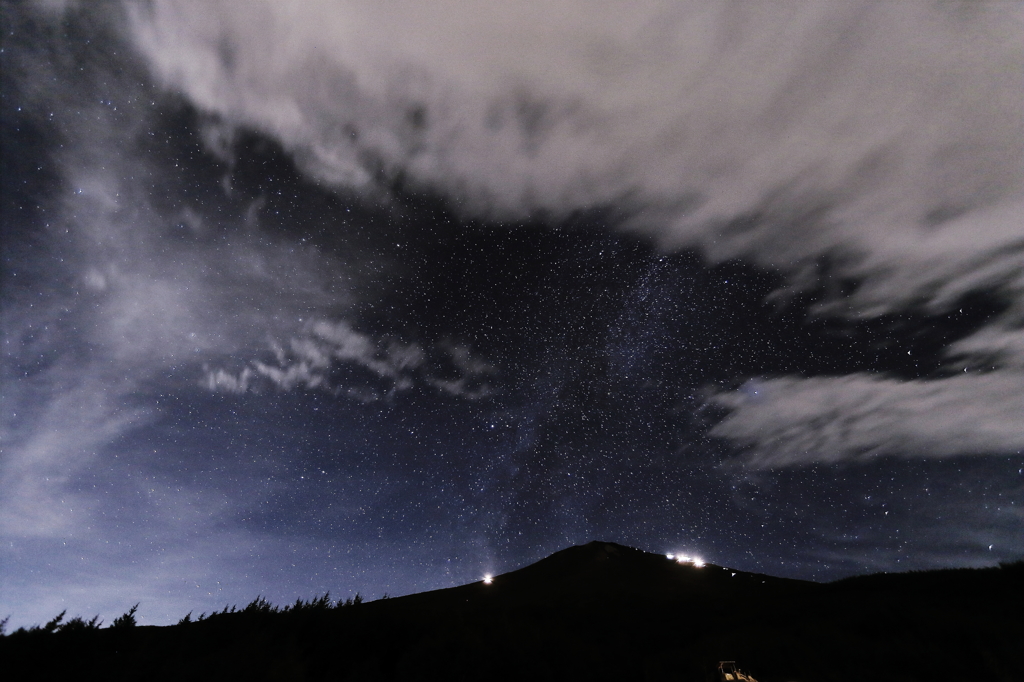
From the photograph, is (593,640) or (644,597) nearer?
(593,640)

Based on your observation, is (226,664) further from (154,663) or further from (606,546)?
(606,546)

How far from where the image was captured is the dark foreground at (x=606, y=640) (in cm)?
1631

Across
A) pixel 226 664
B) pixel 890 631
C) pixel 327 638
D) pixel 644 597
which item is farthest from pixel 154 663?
pixel 890 631

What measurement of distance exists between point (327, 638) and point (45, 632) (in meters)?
12.5

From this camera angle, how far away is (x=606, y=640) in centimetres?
2252

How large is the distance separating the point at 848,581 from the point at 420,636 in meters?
24.9

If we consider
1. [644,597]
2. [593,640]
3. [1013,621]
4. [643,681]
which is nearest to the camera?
[1013,621]

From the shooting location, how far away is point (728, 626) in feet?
73.8

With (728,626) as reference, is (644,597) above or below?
above

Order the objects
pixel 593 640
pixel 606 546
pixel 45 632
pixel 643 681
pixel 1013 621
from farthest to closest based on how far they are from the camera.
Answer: pixel 606 546
pixel 593 640
pixel 45 632
pixel 643 681
pixel 1013 621

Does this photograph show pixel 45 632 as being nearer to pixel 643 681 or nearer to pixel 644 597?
pixel 643 681

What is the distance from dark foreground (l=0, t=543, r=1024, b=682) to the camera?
53.5 feet

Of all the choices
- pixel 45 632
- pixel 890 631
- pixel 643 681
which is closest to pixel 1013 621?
pixel 890 631

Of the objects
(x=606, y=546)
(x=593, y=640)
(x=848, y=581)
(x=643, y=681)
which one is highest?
(x=606, y=546)
